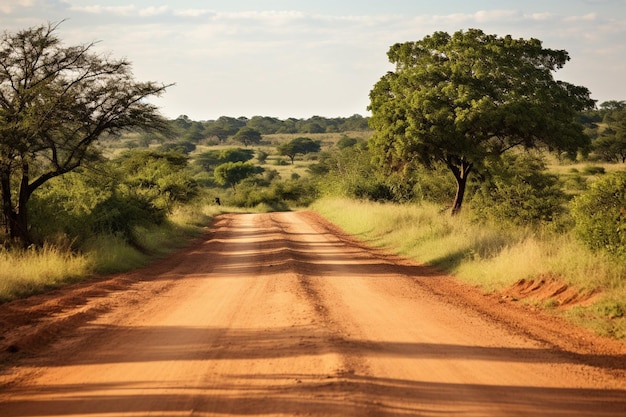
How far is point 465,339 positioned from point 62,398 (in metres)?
4.73

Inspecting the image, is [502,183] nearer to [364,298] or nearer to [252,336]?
[364,298]

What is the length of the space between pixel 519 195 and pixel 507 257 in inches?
412

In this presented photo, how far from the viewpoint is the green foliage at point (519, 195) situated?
2191cm

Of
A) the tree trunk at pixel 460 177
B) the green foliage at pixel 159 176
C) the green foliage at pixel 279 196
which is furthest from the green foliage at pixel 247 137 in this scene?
the tree trunk at pixel 460 177

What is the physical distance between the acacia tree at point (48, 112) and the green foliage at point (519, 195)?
12.1 m

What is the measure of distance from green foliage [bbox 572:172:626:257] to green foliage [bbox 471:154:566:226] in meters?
8.64

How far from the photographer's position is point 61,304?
10.7 meters

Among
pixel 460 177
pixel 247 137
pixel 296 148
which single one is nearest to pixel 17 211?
pixel 460 177

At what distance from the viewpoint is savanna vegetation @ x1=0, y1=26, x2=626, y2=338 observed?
1191 cm

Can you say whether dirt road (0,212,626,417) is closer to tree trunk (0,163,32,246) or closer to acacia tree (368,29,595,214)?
tree trunk (0,163,32,246)

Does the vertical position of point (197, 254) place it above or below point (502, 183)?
below

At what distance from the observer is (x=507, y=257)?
13.5 metres

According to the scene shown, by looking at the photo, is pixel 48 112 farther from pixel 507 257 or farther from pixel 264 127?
pixel 264 127

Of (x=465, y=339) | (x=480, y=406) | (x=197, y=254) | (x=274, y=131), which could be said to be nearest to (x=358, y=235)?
(x=197, y=254)
